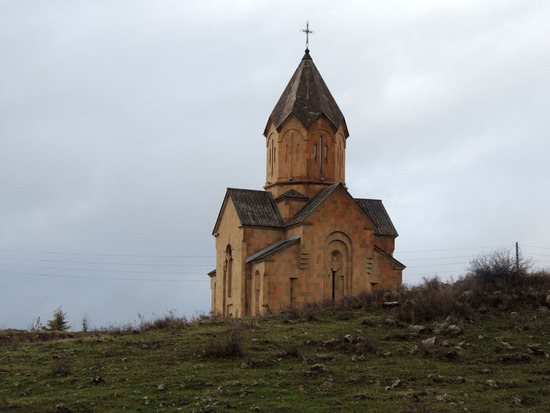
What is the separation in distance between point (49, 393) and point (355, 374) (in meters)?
5.94

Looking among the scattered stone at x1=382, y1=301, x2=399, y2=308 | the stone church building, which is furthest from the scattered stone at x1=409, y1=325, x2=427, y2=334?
the stone church building

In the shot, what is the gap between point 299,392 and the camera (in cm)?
1357

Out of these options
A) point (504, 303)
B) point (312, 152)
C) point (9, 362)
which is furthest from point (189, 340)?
point (312, 152)

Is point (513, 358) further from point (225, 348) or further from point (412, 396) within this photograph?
point (225, 348)

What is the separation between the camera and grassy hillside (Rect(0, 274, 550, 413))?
43.0 feet

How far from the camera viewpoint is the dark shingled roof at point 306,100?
3164 centimetres

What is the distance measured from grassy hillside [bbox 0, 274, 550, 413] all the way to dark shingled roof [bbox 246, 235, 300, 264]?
23.8 ft

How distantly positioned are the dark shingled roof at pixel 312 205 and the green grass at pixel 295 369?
9.78m

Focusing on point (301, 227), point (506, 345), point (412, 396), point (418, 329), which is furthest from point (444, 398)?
point (301, 227)

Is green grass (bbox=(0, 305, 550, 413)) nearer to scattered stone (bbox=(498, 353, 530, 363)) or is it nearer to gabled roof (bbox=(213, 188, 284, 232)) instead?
scattered stone (bbox=(498, 353, 530, 363))

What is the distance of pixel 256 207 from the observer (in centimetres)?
3116

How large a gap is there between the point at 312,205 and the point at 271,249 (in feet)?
8.03

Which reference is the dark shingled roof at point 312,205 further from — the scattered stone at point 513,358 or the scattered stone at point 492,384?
the scattered stone at point 492,384

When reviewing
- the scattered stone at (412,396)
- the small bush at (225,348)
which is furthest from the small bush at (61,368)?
the scattered stone at (412,396)
